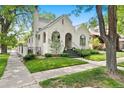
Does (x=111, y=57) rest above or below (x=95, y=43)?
below

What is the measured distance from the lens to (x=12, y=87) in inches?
297

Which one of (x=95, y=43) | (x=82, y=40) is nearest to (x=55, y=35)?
(x=82, y=40)

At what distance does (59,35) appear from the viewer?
2108 cm

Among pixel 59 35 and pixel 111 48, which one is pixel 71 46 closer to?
Answer: pixel 59 35

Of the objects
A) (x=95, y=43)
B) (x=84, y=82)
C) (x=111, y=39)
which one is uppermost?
(x=95, y=43)

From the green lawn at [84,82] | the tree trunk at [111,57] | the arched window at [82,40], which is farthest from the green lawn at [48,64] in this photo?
the arched window at [82,40]

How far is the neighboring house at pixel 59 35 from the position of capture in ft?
67.7

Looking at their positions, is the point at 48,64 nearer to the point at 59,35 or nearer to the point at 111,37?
the point at 111,37

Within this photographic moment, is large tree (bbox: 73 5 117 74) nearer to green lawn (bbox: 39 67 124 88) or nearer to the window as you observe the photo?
green lawn (bbox: 39 67 124 88)

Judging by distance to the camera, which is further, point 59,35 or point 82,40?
point 82,40

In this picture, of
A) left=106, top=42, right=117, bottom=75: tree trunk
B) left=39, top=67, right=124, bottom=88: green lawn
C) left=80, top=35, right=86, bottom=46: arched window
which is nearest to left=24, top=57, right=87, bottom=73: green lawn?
left=39, top=67, right=124, bottom=88: green lawn

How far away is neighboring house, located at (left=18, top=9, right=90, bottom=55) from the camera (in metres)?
20.6
